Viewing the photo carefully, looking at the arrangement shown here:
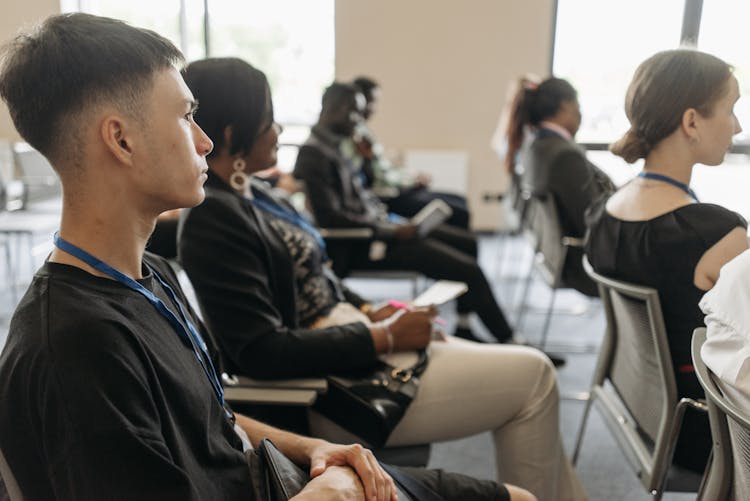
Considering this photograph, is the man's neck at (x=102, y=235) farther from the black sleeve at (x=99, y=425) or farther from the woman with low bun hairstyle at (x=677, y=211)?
the woman with low bun hairstyle at (x=677, y=211)

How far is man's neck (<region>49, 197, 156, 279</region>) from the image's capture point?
83 cm

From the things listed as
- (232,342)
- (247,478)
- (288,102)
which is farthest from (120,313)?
(288,102)

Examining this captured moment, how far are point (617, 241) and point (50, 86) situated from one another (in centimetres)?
119

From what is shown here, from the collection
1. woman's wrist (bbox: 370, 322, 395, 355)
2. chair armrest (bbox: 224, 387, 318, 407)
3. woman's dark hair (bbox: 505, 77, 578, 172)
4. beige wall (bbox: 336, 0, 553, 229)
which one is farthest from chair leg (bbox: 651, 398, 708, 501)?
beige wall (bbox: 336, 0, 553, 229)

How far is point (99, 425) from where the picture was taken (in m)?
0.73

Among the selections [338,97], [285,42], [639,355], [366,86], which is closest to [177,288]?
[639,355]

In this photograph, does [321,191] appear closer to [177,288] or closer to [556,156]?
[556,156]

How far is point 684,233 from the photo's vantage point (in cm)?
139

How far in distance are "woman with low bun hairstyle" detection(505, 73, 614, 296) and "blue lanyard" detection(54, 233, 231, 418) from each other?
172cm

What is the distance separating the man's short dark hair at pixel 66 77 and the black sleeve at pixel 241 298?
56 cm

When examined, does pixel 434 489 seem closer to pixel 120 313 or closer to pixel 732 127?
A: pixel 120 313

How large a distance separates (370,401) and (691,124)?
94 cm

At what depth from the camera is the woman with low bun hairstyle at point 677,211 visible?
1.36 meters

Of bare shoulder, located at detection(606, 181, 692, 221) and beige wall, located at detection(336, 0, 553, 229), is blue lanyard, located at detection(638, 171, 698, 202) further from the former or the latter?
beige wall, located at detection(336, 0, 553, 229)
